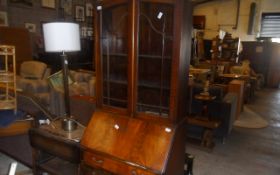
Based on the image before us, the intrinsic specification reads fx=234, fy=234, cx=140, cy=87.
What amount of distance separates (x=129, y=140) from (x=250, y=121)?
10.9 feet

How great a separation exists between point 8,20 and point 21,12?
0.38 meters

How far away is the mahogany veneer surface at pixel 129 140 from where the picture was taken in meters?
1.67

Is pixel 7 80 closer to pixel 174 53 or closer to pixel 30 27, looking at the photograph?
pixel 174 53

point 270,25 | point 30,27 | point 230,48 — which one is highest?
point 270,25

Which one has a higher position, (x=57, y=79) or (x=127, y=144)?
(x=57, y=79)

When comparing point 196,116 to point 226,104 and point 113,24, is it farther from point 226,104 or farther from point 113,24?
point 113,24

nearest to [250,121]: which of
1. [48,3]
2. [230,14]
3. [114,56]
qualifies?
[114,56]

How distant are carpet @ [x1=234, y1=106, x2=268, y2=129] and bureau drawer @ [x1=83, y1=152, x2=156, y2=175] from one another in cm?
293

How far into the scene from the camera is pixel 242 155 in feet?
9.80

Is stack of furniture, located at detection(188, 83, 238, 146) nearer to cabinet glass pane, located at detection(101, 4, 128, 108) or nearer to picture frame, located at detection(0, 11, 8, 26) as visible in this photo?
cabinet glass pane, located at detection(101, 4, 128, 108)

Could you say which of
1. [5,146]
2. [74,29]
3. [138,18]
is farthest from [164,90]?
[5,146]

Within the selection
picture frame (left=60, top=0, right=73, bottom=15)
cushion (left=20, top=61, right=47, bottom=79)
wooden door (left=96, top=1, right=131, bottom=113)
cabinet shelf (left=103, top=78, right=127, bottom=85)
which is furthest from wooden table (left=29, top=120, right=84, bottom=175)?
picture frame (left=60, top=0, right=73, bottom=15)

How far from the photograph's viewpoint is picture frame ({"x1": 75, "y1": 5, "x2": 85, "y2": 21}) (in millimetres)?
6791

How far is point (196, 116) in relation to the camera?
3.34 m
